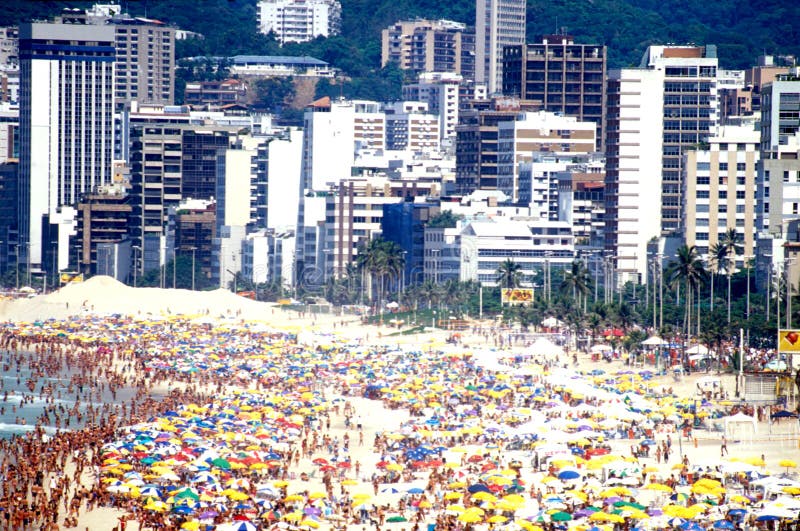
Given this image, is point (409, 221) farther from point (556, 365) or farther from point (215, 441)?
point (215, 441)

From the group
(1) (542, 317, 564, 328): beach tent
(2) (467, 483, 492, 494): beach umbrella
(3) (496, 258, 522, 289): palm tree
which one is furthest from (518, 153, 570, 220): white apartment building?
(2) (467, 483, 492, 494): beach umbrella

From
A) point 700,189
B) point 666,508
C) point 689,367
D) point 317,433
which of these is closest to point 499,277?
point 700,189

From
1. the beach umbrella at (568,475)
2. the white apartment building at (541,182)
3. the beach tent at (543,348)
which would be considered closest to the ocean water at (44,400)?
the beach tent at (543,348)

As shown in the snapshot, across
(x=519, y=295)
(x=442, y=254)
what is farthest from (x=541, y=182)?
(x=519, y=295)

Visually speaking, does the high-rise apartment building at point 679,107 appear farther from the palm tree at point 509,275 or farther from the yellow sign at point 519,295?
the yellow sign at point 519,295

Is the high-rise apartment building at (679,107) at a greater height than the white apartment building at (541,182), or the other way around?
the high-rise apartment building at (679,107)

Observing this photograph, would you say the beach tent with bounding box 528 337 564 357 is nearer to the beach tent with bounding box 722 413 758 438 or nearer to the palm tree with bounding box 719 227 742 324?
the palm tree with bounding box 719 227 742 324
